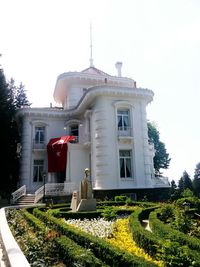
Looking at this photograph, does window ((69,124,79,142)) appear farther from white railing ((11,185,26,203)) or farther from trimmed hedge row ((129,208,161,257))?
trimmed hedge row ((129,208,161,257))

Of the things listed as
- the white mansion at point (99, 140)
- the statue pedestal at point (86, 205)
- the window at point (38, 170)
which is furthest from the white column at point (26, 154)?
the statue pedestal at point (86, 205)

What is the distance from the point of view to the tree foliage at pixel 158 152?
42.4m

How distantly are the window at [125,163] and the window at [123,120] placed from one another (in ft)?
7.21

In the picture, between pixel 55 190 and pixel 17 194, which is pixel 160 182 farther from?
pixel 17 194

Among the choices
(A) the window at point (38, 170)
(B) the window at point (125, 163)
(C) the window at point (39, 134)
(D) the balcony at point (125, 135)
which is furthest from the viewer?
(C) the window at point (39, 134)

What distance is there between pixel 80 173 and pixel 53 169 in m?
2.91

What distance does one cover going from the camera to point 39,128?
29688mm

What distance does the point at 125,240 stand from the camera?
828cm

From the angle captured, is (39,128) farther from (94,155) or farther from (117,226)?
(117,226)

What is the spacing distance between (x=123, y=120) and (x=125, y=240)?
17634 mm

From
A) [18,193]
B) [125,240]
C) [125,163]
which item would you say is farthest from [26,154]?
[125,240]

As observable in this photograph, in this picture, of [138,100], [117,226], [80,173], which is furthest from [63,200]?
[117,226]

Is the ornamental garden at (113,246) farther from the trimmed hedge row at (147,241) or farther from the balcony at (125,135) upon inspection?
the balcony at (125,135)

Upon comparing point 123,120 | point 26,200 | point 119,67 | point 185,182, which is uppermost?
point 119,67
